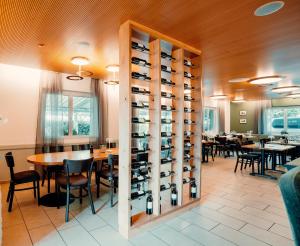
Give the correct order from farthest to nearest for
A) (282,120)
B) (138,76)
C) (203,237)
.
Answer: (282,120) < (138,76) < (203,237)

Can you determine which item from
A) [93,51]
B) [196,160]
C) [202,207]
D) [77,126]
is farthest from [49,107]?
[202,207]

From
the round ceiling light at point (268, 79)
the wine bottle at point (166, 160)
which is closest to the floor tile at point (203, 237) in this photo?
the wine bottle at point (166, 160)

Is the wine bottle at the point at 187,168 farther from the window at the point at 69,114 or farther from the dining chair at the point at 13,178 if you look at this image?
the window at the point at 69,114

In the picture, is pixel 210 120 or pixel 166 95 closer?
pixel 166 95

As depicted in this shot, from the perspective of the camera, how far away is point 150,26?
2.51 m

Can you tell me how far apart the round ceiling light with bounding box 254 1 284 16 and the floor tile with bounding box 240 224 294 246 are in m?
2.62

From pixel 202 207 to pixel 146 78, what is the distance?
2251mm

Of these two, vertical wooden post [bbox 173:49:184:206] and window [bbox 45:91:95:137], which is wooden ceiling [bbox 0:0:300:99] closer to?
vertical wooden post [bbox 173:49:184:206]

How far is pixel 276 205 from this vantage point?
331cm

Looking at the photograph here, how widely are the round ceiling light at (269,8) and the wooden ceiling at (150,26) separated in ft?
0.21

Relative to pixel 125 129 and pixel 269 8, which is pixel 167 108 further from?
pixel 269 8

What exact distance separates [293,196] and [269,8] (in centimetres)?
211

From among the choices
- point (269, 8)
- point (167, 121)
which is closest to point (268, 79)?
point (269, 8)

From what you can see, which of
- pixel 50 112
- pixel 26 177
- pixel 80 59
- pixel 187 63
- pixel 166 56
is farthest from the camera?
pixel 50 112
